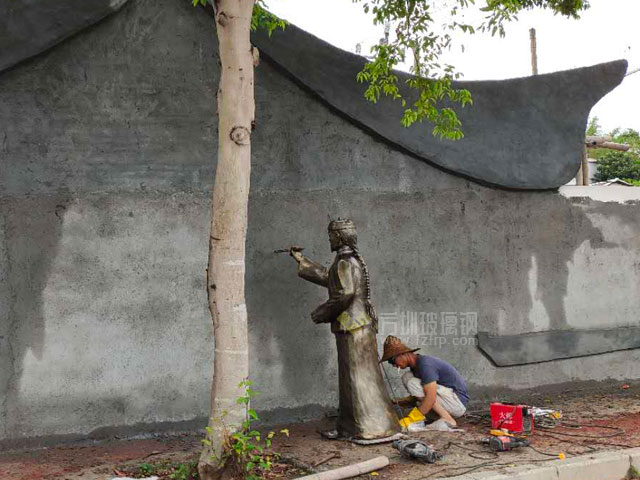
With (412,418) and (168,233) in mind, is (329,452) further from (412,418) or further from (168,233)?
(168,233)

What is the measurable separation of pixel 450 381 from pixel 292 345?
157cm

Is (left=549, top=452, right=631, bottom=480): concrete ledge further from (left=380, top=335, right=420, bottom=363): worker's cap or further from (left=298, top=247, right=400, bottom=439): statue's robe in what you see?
(left=380, top=335, right=420, bottom=363): worker's cap

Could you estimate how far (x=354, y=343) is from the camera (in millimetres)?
6719

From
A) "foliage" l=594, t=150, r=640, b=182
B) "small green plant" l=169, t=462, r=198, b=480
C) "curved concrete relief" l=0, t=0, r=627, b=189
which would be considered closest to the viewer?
"small green plant" l=169, t=462, r=198, b=480

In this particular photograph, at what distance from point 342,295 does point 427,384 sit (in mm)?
1253

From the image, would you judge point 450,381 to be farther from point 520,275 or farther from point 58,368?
point 58,368

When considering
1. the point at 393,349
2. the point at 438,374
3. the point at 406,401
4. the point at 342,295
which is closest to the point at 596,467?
the point at 438,374

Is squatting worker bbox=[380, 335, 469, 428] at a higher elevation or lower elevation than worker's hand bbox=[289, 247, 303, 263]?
lower

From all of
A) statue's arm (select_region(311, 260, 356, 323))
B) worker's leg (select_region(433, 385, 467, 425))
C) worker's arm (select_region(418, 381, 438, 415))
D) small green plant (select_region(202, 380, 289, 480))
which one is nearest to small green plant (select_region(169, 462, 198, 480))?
small green plant (select_region(202, 380, 289, 480))

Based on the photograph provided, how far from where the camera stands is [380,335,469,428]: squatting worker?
7098 mm

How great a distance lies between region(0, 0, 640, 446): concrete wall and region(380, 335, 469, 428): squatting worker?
79 centimetres

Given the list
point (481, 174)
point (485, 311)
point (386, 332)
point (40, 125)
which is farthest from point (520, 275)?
point (40, 125)

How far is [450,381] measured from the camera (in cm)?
733

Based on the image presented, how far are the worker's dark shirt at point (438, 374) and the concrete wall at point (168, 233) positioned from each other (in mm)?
868
